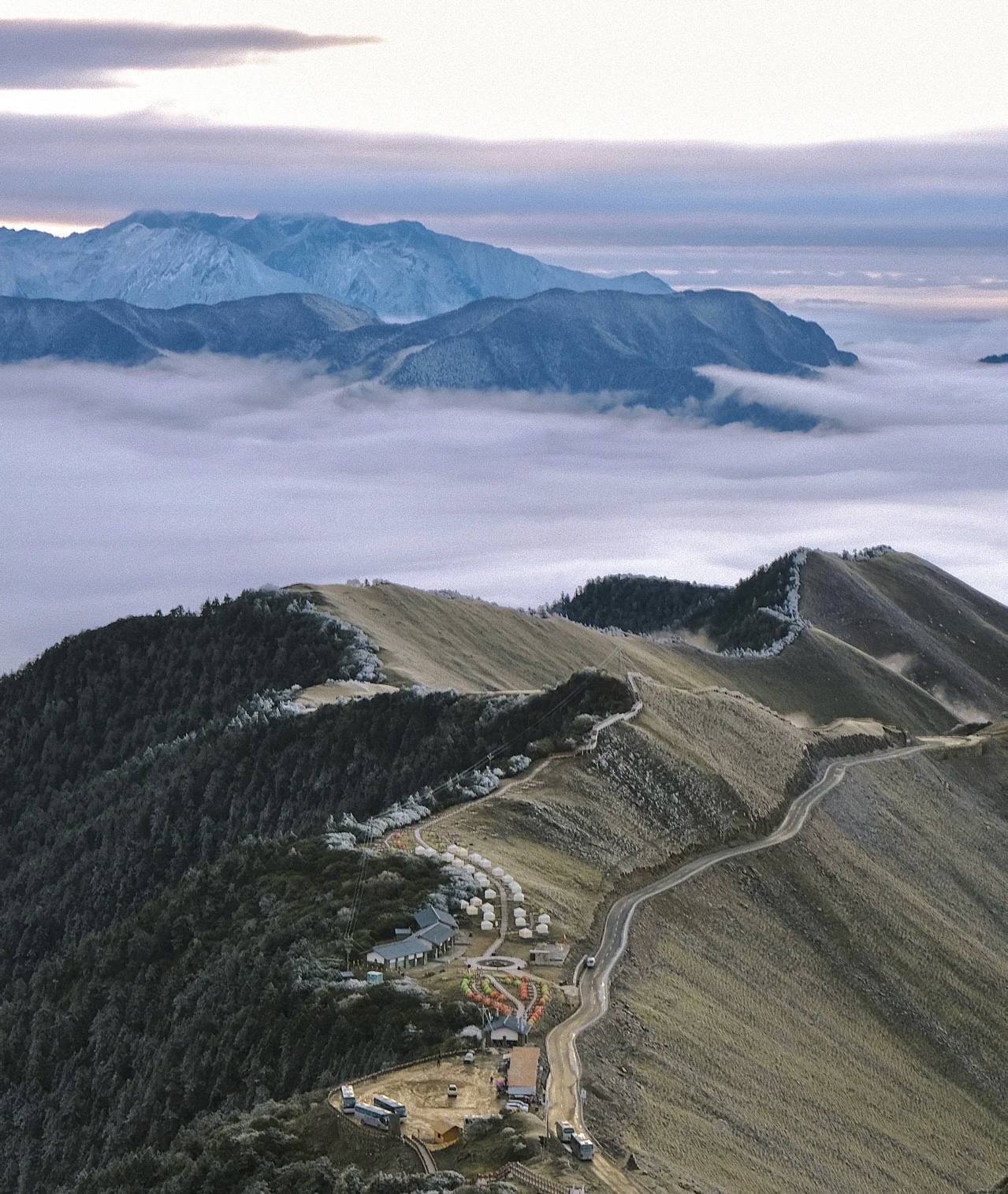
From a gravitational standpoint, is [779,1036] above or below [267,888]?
below

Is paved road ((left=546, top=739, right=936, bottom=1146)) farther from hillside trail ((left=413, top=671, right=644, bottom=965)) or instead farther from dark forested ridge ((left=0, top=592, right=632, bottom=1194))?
dark forested ridge ((left=0, top=592, right=632, bottom=1194))

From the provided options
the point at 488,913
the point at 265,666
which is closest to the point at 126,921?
the point at 488,913

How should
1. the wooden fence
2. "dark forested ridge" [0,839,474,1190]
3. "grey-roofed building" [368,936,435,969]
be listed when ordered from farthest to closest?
"grey-roofed building" [368,936,435,969], "dark forested ridge" [0,839,474,1190], the wooden fence

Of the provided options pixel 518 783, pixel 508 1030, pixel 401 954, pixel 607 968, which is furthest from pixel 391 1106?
pixel 518 783

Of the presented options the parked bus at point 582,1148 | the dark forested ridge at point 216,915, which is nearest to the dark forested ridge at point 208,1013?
the dark forested ridge at point 216,915

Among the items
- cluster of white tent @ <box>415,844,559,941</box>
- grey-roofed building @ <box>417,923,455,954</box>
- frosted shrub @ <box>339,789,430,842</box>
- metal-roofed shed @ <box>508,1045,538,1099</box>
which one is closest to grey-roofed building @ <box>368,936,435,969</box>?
grey-roofed building @ <box>417,923,455,954</box>

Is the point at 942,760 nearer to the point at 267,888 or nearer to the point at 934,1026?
the point at 934,1026

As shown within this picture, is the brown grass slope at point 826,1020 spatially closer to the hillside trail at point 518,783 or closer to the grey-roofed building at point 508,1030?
the grey-roofed building at point 508,1030

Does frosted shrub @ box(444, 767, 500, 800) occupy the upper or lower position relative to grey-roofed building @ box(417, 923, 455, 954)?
lower
